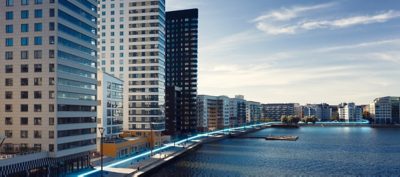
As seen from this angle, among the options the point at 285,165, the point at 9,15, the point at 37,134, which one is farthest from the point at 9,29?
the point at 285,165

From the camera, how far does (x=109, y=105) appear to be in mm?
129750

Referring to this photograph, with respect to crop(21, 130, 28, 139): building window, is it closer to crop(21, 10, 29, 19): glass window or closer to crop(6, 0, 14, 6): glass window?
crop(21, 10, 29, 19): glass window

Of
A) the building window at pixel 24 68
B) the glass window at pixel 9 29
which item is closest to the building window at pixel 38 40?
the building window at pixel 24 68

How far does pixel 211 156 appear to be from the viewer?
438 ft

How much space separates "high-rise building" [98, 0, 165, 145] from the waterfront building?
1808 centimetres

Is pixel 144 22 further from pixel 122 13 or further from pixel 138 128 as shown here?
pixel 138 128

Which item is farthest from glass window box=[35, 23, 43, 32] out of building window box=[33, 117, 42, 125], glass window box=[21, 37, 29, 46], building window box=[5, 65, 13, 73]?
building window box=[33, 117, 42, 125]

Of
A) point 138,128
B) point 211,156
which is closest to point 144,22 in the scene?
point 138,128

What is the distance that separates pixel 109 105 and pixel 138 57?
3297 centimetres

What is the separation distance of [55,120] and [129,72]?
7701 centimetres

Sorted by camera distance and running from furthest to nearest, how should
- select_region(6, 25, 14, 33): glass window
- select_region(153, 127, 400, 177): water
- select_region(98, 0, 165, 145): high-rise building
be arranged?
select_region(98, 0, 165, 145): high-rise building
select_region(153, 127, 400, 177): water
select_region(6, 25, 14, 33): glass window

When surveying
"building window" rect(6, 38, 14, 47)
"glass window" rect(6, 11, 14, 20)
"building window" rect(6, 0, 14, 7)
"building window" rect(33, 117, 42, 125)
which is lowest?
"building window" rect(33, 117, 42, 125)

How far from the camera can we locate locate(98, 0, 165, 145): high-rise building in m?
155

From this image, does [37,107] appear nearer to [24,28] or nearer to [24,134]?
[24,134]
